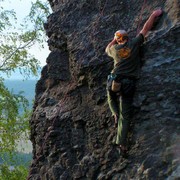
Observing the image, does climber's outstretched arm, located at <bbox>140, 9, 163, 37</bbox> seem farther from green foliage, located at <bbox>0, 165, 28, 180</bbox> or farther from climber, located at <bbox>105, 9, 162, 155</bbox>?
green foliage, located at <bbox>0, 165, 28, 180</bbox>

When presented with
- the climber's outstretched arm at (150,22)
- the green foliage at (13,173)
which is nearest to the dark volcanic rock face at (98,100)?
the climber's outstretched arm at (150,22)

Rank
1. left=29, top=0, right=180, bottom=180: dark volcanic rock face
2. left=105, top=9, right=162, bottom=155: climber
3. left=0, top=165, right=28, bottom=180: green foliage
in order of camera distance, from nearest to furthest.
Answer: left=29, top=0, right=180, bottom=180: dark volcanic rock face → left=105, top=9, right=162, bottom=155: climber → left=0, top=165, right=28, bottom=180: green foliage

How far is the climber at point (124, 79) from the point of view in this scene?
748 cm

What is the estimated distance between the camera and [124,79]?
24.7 feet

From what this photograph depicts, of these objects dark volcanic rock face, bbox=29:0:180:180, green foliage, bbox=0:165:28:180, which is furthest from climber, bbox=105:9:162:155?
green foliage, bbox=0:165:28:180

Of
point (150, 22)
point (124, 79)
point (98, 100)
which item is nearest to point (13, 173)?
point (98, 100)

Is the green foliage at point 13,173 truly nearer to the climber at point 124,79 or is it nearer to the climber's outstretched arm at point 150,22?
the climber at point 124,79

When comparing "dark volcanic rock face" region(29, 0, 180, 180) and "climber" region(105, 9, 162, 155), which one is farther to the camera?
"climber" region(105, 9, 162, 155)

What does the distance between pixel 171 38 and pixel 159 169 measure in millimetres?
2301

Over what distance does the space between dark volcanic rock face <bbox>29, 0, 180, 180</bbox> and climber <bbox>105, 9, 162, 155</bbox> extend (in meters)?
0.17

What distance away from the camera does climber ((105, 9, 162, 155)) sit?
7.48 m

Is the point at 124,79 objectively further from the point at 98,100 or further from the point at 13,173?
the point at 13,173

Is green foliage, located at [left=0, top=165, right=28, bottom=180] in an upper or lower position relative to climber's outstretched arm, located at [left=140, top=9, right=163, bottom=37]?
lower

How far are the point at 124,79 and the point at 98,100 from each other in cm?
111
